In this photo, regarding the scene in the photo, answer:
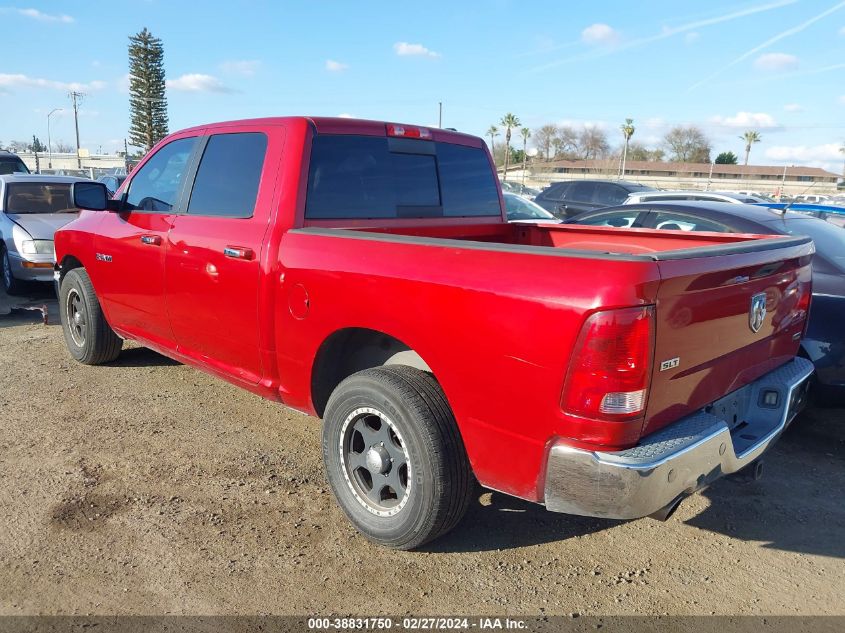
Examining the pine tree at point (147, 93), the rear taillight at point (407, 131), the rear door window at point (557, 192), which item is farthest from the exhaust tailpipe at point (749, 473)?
the pine tree at point (147, 93)

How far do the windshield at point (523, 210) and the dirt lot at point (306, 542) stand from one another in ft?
24.2

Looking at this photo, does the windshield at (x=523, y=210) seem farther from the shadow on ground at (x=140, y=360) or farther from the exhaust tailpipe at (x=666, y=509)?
the exhaust tailpipe at (x=666, y=509)

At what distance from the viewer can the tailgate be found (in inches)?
91.1

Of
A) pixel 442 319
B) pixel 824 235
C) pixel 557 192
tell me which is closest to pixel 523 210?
pixel 557 192

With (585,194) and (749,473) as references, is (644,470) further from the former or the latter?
(585,194)

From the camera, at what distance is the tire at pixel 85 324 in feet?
17.3

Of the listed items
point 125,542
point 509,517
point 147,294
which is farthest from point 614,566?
point 147,294

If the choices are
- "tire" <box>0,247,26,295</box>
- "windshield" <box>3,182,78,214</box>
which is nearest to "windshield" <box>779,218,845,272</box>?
"windshield" <box>3,182,78,214</box>

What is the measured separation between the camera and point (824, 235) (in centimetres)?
509

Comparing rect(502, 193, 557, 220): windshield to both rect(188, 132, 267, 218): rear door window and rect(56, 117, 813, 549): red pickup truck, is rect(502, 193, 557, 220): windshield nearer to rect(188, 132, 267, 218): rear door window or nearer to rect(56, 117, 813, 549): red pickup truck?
rect(56, 117, 813, 549): red pickup truck

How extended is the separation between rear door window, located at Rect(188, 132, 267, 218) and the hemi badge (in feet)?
7.54

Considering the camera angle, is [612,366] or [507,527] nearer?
[612,366]

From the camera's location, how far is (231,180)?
3809 millimetres

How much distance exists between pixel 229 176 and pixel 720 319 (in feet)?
9.04
